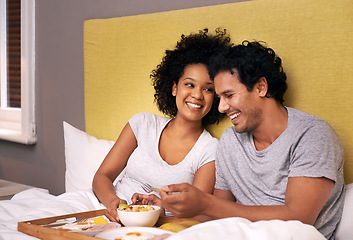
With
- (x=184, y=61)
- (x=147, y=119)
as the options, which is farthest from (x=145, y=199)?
(x=184, y=61)

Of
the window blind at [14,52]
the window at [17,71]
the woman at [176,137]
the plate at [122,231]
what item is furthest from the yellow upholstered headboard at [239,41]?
the window blind at [14,52]

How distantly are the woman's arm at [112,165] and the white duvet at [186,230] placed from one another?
6 cm

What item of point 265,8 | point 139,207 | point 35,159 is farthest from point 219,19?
point 35,159

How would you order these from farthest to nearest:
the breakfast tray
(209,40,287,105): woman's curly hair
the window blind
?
the window blind → (209,40,287,105): woman's curly hair → the breakfast tray

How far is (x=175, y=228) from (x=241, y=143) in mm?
476

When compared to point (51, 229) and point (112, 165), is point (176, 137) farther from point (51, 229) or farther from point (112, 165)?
point (51, 229)

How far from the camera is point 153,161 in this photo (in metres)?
1.79

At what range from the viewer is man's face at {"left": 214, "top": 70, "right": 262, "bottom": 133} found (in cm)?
145

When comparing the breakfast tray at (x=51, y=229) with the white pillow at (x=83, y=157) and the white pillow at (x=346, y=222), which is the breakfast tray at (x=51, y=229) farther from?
the white pillow at (x=83, y=157)

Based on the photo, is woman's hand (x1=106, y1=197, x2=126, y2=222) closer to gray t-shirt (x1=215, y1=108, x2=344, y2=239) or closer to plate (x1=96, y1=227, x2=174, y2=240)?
plate (x1=96, y1=227, x2=174, y2=240)

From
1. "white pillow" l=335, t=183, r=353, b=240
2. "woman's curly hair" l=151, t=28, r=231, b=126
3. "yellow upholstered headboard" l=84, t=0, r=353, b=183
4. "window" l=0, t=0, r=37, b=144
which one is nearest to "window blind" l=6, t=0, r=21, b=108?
"window" l=0, t=0, r=37, b=144

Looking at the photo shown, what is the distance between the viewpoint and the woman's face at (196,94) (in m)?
1.75

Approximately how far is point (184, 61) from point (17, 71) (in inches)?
67.9

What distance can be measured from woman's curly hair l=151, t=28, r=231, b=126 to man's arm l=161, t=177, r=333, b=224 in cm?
61
